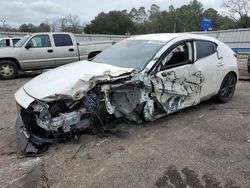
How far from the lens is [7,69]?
387 inches

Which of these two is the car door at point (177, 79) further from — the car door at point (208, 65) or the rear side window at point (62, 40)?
the rear side window at point (62, 40)

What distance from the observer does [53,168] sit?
321cm

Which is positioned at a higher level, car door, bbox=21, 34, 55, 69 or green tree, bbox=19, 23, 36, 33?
green tree, bbox=19, 23, 36, 33

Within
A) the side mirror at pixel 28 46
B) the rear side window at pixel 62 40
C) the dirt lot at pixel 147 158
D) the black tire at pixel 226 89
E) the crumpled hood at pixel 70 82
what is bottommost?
the dirt lot at pixel 147 158

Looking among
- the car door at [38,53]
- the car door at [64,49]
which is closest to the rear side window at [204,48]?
the car door at [64,49]

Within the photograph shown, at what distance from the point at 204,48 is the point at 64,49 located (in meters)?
6.81

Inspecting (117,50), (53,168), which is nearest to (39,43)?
(117,50)

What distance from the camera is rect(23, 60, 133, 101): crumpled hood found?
350 cm

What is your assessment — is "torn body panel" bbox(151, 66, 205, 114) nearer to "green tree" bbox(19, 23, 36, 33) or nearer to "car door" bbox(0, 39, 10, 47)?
"car door" bbox(0, 39, 10, 47)

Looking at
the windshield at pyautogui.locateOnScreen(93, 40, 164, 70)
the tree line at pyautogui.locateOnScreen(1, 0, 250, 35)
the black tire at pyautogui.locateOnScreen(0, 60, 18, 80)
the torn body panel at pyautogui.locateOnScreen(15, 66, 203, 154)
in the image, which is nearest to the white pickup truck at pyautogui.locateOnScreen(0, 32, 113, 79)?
the black tire at pyautogui.locateOnScreen(0, 60, 18, 80)

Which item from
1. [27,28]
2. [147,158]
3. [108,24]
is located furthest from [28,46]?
[108,24]

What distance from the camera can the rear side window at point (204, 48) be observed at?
5090 millimetres

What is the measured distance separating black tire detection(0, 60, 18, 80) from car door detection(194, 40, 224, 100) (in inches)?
294

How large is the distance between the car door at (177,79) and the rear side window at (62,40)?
6936 millimetres
